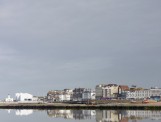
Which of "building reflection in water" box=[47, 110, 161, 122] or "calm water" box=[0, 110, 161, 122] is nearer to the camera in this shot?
"calm water" box=[0, 110, 161, 122]

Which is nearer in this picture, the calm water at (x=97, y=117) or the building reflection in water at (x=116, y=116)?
the calm water at (x=97, y=117)

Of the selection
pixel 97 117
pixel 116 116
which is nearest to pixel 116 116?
pixel 116 116

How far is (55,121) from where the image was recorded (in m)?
66.7

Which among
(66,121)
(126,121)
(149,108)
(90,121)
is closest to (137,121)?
(126,121)

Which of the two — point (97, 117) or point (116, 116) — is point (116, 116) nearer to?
point (116, 116)

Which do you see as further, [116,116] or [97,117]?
[116,116]

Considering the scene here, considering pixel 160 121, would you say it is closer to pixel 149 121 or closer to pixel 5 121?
pixel 149 121

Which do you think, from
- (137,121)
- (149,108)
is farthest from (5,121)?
(149,108)

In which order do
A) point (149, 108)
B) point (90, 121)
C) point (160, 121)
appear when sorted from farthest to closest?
point (149, 108) < point (90, 121) < point (160, 121)

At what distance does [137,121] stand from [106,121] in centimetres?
467

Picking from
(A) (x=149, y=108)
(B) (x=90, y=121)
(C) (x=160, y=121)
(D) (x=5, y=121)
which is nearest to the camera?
(C) (x=160, y=121)

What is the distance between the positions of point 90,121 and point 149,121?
9.19m

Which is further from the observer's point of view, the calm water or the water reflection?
the water reflection

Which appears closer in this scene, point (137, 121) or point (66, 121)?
point (137, 121)
